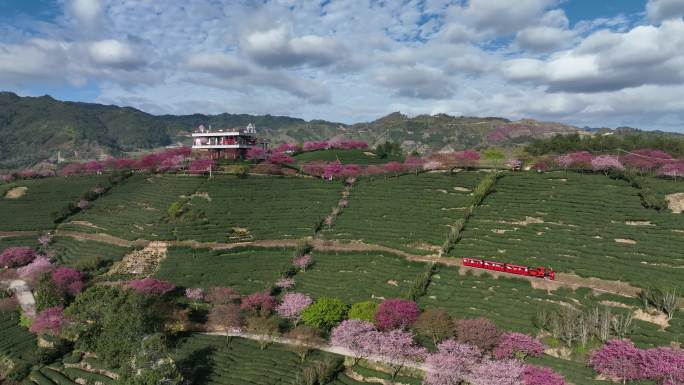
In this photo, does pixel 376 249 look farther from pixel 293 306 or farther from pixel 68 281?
pixel 68 281

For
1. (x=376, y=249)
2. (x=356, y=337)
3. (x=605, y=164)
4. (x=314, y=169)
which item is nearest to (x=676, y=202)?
(x=605, y=164)

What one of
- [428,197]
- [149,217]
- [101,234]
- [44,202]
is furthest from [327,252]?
[44,202]

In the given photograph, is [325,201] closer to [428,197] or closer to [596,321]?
[428,197]

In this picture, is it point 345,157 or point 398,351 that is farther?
point 345,157

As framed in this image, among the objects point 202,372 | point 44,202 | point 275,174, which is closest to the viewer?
point 202,372

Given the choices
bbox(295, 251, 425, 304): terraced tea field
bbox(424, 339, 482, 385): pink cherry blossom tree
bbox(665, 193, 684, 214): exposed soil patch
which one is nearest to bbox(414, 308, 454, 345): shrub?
bbox(424, 339, 482, 385): pink cherry blossom tree

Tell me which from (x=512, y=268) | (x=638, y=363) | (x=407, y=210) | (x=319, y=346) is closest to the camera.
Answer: (x=638, y=363)

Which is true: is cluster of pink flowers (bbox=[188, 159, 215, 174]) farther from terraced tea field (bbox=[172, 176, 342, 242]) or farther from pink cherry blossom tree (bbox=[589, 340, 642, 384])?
pink cherry blossom tree (bbox=[589, 340, 642, 384])
